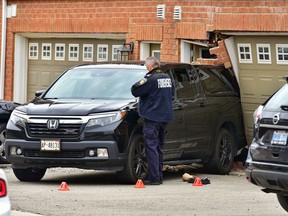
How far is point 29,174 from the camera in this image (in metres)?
14.4

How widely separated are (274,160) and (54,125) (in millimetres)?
4267

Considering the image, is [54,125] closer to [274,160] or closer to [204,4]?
[274,160]

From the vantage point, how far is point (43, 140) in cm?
1359

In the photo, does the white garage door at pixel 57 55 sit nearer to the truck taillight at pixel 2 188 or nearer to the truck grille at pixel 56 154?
the truck grille at pixel 56 154

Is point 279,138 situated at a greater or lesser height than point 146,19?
lesser

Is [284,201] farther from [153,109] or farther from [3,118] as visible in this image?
[3,118]

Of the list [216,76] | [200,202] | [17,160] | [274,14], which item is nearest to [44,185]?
[17,160]

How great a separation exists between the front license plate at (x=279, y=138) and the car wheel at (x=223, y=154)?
5612 millimetres

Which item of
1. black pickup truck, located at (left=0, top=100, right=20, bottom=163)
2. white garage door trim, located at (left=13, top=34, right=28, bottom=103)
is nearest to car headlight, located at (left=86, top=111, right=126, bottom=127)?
black pickup truck, located at (left=0, top=100, right=20, bottom=163)

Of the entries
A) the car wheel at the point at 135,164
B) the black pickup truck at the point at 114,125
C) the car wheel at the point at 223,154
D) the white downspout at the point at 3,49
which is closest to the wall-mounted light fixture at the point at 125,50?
the black pickup truck at the point at 114,125

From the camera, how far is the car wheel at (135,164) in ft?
44.5

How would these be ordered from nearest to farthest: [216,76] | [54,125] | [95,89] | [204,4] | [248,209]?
1. [248,209]
2. [54,125]
3. [95,89]
4. [216,76]
5. [204,4]

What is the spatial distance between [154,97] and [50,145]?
5.24 ft

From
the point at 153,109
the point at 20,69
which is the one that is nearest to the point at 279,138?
the point at 153,109
